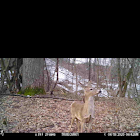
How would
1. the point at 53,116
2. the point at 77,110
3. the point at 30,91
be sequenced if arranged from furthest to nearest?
the point at 30,91, the point at 53,116, the point at 77,110

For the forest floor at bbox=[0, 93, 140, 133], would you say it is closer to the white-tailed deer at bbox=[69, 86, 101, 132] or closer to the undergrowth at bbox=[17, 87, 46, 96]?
the undergrowth at bbox=[17, 87, 46, 96]

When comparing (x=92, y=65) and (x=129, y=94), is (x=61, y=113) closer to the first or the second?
(x=92, y=65)

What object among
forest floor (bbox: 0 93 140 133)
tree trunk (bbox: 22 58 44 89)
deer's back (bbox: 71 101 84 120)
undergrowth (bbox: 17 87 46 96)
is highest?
tree trunk (bbox: 22 58 44 89)

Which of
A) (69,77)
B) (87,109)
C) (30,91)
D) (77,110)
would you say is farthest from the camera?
(69,77)

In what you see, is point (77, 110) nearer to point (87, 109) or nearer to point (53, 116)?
point (87, 109)

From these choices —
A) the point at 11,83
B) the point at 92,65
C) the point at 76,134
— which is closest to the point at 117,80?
the point at 92,65

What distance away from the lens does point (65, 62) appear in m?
4.40

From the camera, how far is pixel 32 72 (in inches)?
159

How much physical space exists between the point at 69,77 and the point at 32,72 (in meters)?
1.30

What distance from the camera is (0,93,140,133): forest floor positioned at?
2703 millimetres

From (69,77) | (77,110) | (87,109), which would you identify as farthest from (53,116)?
(69,77)

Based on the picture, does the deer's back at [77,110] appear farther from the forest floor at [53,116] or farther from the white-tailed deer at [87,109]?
the forest floor at [53,116]

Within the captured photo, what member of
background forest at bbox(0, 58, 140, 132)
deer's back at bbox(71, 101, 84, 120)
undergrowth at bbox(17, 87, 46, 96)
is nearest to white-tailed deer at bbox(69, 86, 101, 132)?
deer's back at bbox(71, 101, 84, 120)

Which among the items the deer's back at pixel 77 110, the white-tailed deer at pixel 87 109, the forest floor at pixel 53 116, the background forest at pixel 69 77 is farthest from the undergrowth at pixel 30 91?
the white-tailed deer at pixel 87 109
